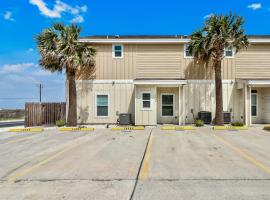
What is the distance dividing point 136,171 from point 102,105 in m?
12.8

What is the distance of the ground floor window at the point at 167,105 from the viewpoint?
18875mm

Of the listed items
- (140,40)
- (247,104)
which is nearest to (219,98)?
(247,104)

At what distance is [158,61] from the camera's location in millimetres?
18938

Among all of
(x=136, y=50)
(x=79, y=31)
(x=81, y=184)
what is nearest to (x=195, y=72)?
(x=136, y=50)

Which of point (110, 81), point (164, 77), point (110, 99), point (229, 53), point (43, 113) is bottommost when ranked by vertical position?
point (43, 113)

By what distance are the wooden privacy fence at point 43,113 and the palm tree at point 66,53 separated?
3057 mm

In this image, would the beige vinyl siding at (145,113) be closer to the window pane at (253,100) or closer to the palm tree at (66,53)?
the palm tree at (66,53)

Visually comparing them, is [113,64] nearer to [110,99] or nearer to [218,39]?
[110,99]

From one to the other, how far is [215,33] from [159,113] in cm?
697

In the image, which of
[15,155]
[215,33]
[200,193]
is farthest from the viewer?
[215,33]

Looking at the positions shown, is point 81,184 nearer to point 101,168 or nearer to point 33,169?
point 101,168

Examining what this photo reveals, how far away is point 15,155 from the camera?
871 cm

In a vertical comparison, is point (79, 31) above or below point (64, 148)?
above

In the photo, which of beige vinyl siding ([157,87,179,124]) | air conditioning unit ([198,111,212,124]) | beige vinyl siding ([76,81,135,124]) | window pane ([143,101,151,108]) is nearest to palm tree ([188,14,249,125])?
air conditioning unit ([198,111,212,124])
